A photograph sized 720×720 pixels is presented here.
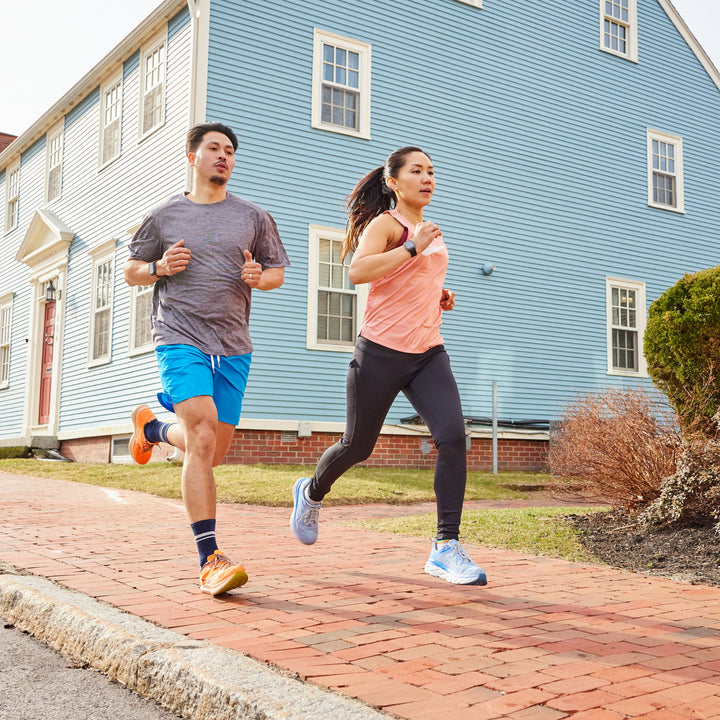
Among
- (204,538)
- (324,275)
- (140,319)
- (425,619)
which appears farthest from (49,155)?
(425,619)

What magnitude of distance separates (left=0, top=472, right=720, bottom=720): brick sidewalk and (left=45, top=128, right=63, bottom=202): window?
1405 centimetres

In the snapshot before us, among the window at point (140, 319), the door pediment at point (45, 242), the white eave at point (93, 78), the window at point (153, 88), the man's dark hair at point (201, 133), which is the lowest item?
the man's dark hair at point (201, 133)

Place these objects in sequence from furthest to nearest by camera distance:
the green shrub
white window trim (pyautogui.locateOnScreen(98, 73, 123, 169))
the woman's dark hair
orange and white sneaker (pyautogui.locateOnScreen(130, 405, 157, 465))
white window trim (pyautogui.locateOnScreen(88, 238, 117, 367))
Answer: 1. white window trim (pyautogui.locateOnScreen(98, 73, 123, 169))
2. white window trim (pyautogui.locateOnScreen(88, 238, 117, 367))
3. the green shrub
4. orange and white sneaker (pyautogui.locateOnScreen(130, 405, 157, 465))
5. the woman's dark hair

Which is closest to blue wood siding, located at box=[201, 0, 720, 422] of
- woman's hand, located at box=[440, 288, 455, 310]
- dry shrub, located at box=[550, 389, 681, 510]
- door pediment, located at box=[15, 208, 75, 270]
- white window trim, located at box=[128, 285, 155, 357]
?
white window trim, located at box=[128, 285, 155, 357]

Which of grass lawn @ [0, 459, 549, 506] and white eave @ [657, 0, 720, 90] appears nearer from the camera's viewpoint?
grass lawn @ [0, 459, 549, 506]

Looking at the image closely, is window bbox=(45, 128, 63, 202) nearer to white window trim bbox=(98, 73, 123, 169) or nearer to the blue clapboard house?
the blue clapboard house

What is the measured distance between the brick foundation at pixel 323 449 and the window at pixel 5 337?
13.6 ft

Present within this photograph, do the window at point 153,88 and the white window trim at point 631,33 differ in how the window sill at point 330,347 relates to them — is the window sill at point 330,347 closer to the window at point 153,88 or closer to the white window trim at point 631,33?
the window at point 153,88

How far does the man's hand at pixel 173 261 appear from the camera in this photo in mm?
4098

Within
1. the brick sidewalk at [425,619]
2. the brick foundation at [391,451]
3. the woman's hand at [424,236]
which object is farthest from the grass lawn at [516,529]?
the brick foundation at [391,451]

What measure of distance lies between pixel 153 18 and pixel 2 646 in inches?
506

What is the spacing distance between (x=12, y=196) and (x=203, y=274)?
18950mm

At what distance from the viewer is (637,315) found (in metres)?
17.6

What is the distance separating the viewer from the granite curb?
90.2 inches
